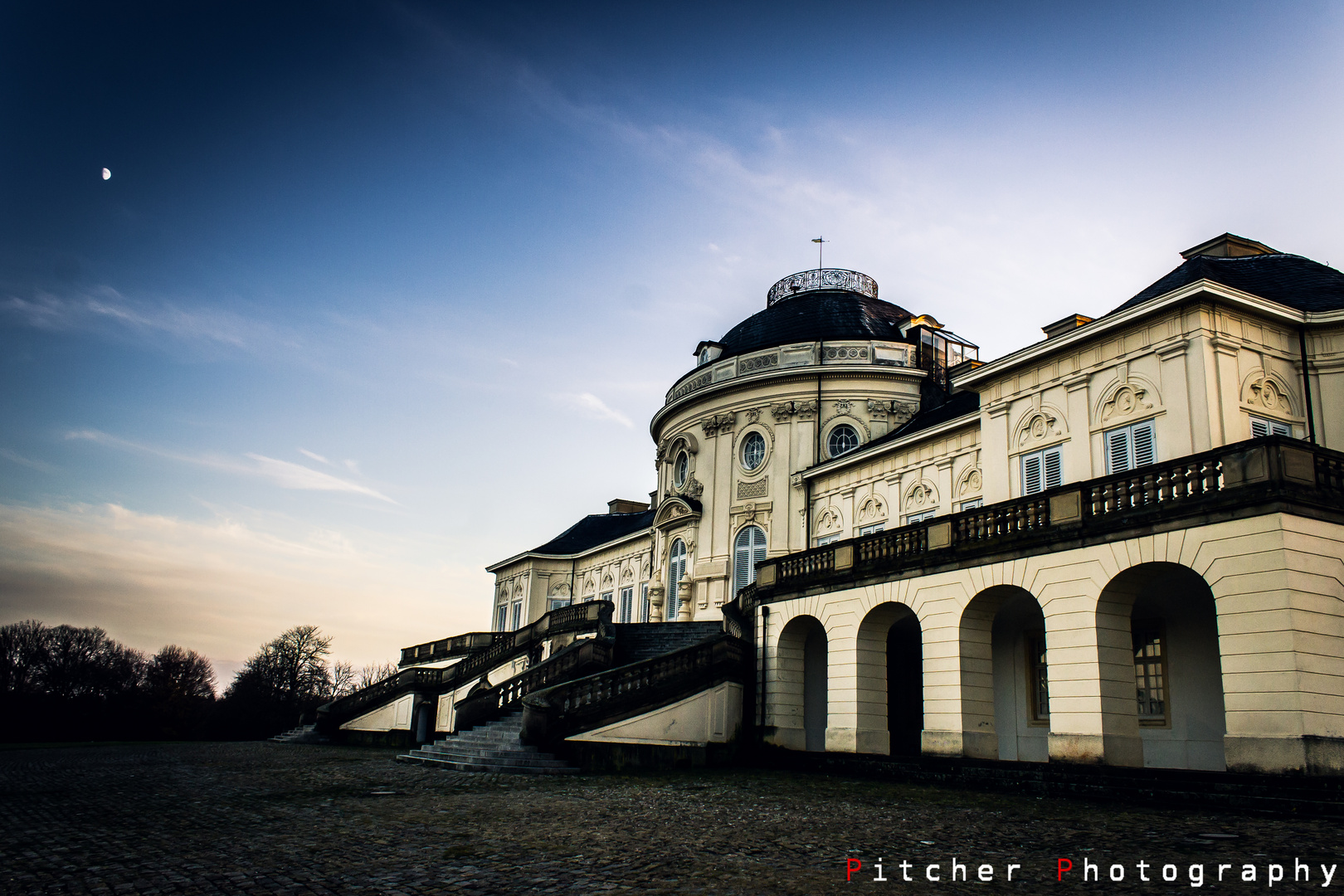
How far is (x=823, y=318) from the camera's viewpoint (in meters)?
36.8

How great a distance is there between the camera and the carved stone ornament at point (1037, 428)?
70.5 feet

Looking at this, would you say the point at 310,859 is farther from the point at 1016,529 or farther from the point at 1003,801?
the point at 1016,529

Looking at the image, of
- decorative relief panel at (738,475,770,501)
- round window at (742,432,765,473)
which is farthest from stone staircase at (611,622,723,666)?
round window at (742,432,765,473)

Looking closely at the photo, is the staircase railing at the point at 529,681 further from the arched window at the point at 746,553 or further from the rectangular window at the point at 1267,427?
the rectangular window at the point at 1267,427

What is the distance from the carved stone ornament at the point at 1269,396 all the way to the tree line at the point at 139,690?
155ft

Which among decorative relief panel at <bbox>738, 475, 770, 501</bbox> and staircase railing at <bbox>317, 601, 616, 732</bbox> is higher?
decorative relief panel at <bbox>738, 475, 770, 501</bbox>

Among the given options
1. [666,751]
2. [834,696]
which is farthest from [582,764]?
[834,696]

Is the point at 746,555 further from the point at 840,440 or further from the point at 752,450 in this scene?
the point at 840,440

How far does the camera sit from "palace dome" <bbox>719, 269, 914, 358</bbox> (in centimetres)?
3600

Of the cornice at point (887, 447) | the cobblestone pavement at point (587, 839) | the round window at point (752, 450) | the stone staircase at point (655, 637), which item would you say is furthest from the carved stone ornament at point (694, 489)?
the cobblestone pavement at point (587, 839)

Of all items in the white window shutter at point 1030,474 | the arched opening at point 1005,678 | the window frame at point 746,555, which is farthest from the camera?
the window frame at point 746,555

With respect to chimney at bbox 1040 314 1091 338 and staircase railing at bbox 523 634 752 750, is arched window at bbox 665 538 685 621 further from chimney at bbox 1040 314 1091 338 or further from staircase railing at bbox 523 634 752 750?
chimney at bbox 1040 314 1091 338

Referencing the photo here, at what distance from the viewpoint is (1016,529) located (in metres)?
17.7

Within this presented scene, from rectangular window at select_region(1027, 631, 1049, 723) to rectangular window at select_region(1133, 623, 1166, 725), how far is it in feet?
7.08
